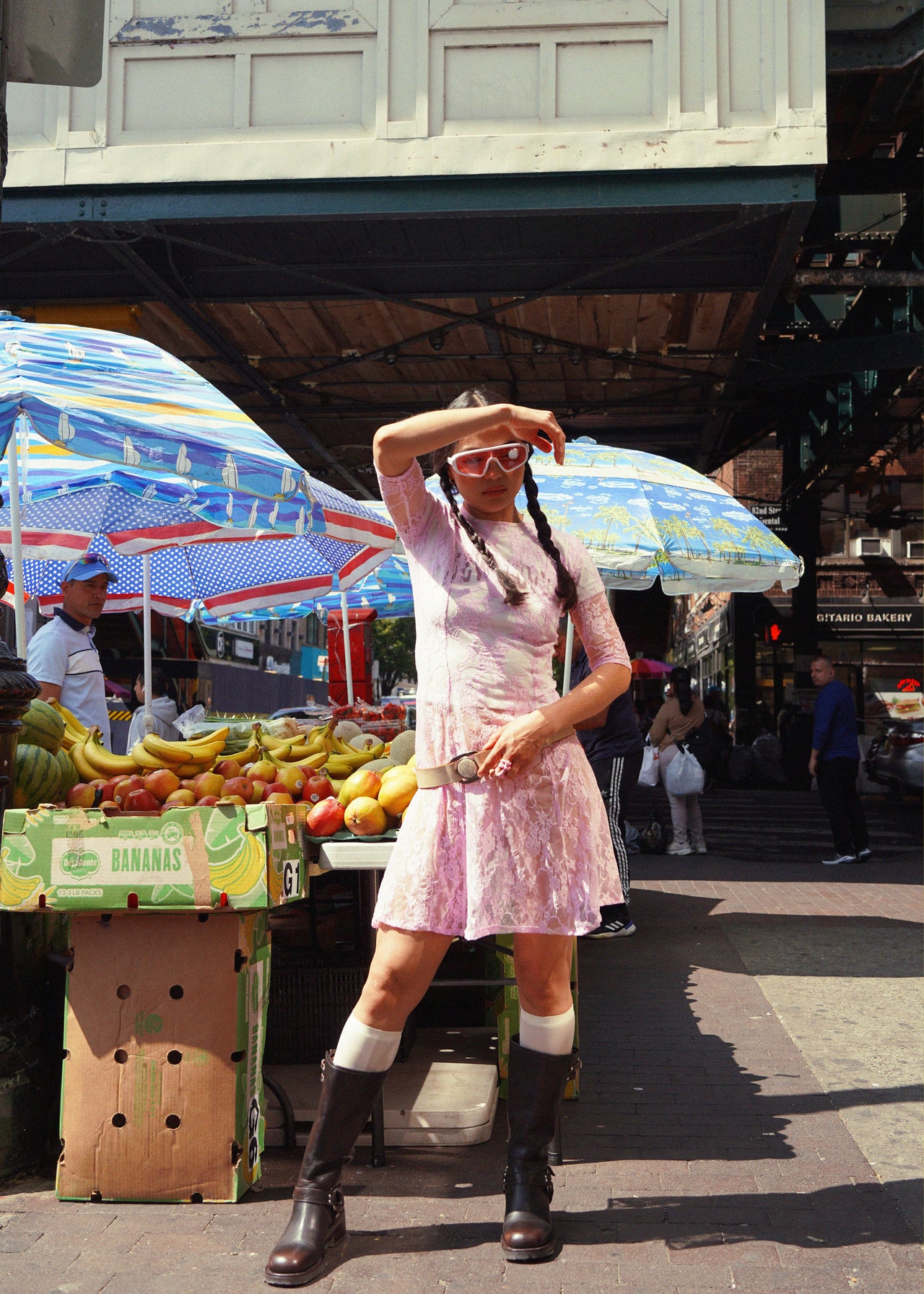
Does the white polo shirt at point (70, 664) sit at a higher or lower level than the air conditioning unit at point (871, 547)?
lower

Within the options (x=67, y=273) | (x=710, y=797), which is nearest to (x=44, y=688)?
(x=67, y=273)

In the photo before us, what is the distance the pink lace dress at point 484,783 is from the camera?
297 centimetres

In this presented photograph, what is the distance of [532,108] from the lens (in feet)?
30.2

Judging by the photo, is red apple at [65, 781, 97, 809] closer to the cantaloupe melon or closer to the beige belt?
the cantaloupe melon

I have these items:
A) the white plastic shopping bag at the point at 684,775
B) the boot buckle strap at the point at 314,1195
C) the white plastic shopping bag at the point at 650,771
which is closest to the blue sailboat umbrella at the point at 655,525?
the boot buckle strap at the point at 314,1195

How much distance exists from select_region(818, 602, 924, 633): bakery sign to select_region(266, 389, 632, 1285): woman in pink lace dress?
1192 inches

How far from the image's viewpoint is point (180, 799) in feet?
12.4

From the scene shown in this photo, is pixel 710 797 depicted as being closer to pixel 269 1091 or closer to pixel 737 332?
pixel 737 332

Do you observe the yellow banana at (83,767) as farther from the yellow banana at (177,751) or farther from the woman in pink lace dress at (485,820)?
the woman in pink lace dress at (485,820)

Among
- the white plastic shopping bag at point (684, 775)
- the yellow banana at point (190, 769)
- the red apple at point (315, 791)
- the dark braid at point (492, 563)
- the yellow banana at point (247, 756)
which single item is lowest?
the white plastic shopping bag at point (684, 775)

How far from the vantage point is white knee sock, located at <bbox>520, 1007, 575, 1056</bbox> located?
3.12 meters

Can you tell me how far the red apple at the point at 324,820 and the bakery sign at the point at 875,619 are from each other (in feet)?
97.7

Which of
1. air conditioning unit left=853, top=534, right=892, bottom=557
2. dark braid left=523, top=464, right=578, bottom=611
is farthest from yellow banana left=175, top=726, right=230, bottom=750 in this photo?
air conditioning unit left=853, top=534, right=892, bottom=557

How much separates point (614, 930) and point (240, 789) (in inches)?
176
